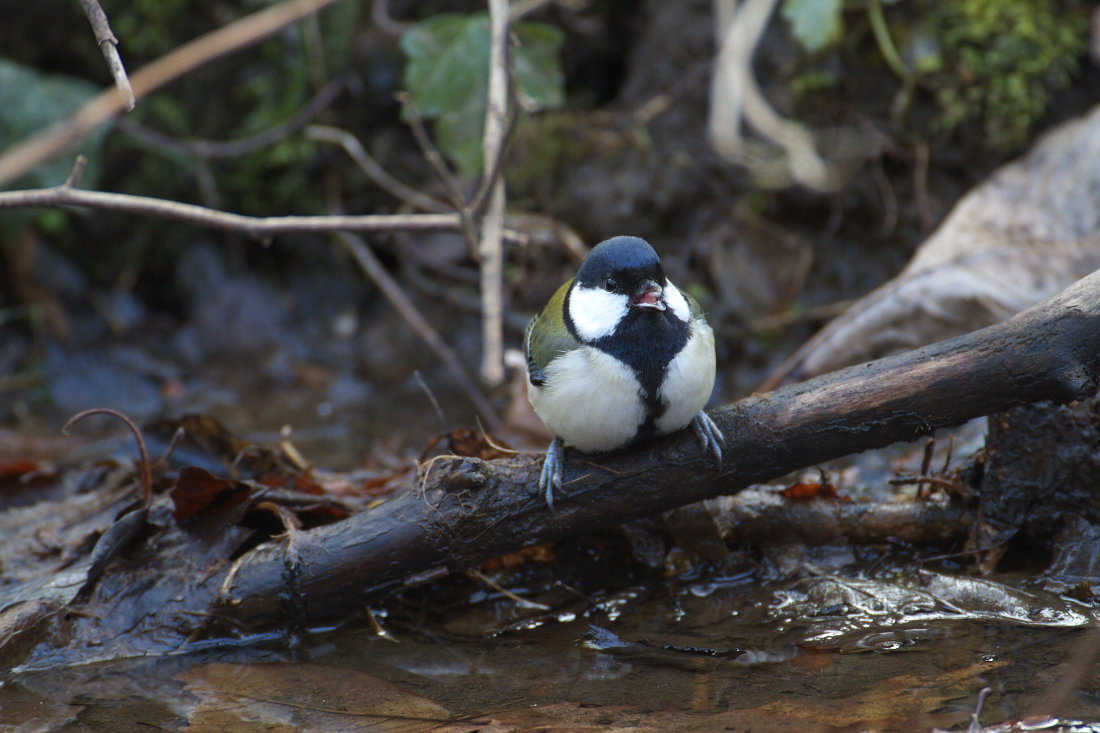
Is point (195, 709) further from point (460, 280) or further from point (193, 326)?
point (193, 326)

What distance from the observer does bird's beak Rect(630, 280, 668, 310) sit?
A: 265cm

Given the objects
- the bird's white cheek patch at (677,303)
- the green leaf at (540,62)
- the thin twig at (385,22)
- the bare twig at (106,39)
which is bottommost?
the bird's white cheek patch at (677,303)

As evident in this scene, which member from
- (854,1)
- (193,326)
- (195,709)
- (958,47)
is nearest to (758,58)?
(854,1)

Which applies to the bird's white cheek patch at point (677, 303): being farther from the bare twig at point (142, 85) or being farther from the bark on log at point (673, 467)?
the bare twig at point (142, 85)

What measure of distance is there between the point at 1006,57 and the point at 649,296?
2.92 metres

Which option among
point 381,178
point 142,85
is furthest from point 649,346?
point 381,178

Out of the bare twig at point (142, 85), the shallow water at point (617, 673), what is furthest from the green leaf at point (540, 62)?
the bare twig at point (142, 85)

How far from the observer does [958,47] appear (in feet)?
15.3

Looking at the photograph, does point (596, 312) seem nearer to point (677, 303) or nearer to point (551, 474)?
point (677, 303)

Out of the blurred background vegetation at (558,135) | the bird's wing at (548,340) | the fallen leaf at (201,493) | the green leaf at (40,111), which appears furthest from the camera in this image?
the green leaf at (40,111)

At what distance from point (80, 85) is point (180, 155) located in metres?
0.66

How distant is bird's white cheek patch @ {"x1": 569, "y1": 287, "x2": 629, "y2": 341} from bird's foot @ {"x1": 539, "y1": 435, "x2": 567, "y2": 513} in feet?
1.15

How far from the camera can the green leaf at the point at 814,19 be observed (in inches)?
166

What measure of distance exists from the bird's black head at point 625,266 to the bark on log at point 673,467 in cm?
43
